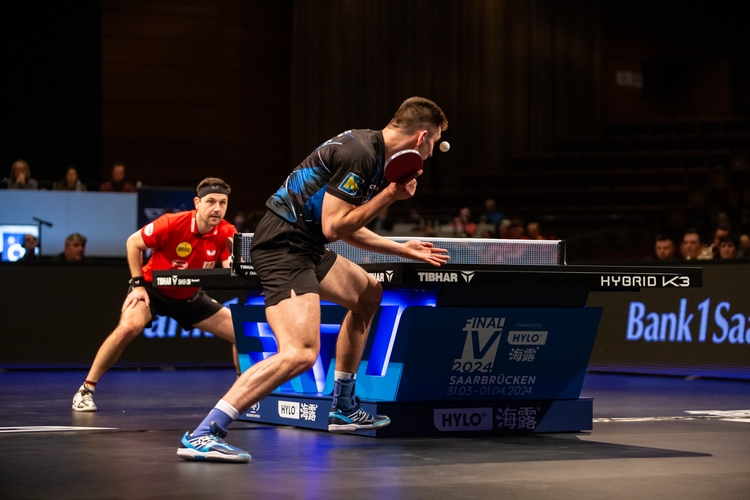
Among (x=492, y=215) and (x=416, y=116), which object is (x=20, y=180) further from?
(x=416, y=116)

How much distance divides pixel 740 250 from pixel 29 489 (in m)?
10.7

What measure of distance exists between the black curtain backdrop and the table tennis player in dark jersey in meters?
17.0

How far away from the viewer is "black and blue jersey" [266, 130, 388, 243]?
194 inches

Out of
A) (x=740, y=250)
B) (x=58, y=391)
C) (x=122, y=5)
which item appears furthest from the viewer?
(x=122, y=5)

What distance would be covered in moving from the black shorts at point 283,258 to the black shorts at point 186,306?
2.77 meters

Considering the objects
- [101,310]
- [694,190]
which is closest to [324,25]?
[694,190]

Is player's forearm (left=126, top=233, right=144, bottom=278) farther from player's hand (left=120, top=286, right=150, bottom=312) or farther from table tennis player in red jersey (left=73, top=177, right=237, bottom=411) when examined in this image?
player's hand (left=120, top=286, right=150, bottom=312)

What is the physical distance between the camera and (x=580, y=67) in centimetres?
2408

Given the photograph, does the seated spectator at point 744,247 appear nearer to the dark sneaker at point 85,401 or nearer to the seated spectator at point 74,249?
the seated spectator at point 74,249

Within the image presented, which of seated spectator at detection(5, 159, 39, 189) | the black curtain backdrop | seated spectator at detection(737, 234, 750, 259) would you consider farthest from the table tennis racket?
the black curtain backdrop

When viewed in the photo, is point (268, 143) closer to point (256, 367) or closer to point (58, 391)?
point (58, 391)

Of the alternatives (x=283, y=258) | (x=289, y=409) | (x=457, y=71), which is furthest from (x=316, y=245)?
(x=457, y=71)

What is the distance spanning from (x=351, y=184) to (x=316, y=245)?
434 mm

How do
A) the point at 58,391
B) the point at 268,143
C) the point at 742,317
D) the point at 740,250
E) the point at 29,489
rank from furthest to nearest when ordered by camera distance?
the point at 268,143 < the point at 740,250 < the point at 742,317 < the point at 58,391 < the point at 29,489
